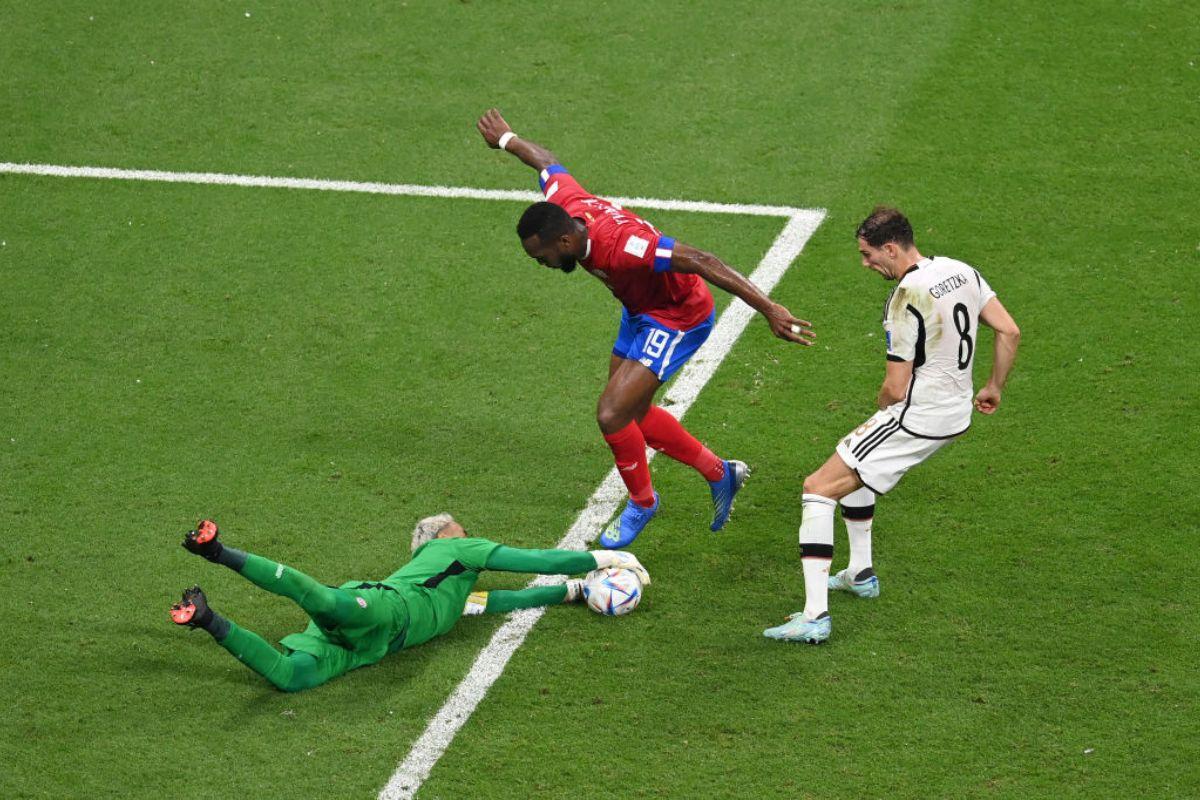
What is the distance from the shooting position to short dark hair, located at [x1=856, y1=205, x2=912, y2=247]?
23.0ft

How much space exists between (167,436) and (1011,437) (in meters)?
5.00

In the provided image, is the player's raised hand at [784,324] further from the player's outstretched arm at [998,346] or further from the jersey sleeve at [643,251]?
the player's outstretched arm at [998,346]

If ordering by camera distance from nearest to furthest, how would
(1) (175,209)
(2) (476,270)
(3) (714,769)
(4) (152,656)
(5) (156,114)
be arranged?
(3) (714,769), (4) (152,656), (2) (476,270), (1) (175,209), (5) (156,114)

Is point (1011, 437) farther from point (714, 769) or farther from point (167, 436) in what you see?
point (167, 436)

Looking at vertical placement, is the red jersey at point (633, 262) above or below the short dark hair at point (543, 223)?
below

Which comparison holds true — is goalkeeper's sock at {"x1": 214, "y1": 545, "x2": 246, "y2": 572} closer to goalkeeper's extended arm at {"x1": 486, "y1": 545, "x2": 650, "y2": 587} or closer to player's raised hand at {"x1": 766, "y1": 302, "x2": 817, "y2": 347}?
goalkeeper's extended arm at {"x1": 486, "y1": 545, "x2": 650, "y2": 587}

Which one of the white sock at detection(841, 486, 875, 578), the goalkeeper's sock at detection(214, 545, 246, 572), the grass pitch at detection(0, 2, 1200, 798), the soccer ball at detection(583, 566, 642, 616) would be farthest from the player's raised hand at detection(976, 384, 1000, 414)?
the goalkeeper's sock at detection(214, 545, 246, 572)

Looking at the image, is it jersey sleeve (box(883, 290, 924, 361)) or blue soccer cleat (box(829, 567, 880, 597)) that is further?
blue soccer cleat (box(829, 567, 880, 597))

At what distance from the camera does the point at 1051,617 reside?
7.55 meters

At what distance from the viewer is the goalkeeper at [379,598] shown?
6.92 metres

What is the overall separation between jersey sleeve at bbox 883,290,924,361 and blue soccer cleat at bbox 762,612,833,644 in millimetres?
1352

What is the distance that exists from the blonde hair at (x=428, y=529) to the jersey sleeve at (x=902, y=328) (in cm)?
240

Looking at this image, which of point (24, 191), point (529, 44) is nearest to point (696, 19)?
point (529, 44)

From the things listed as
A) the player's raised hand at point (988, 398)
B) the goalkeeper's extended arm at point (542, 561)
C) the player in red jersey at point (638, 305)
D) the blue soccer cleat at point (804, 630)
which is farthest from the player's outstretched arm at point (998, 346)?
the goalkeeper's extended arm at point (542, 561)
